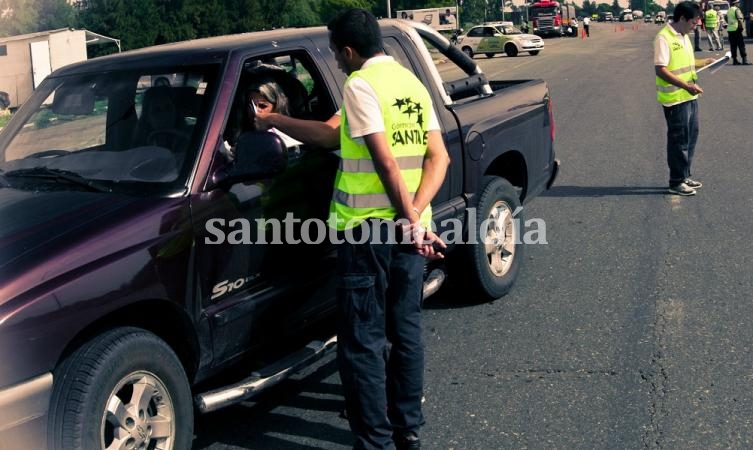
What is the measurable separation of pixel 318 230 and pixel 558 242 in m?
3.57

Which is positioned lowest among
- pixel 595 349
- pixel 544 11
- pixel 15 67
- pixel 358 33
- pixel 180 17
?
pixel 595 349

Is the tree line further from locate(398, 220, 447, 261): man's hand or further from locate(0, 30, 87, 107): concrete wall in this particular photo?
locate(398, 220, 447, 261): man's hand

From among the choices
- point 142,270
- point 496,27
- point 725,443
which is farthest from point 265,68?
point 496,27

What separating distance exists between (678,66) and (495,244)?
3.72 meters

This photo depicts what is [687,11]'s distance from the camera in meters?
8.48

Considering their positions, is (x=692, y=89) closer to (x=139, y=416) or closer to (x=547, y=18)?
(x=139, y=416)

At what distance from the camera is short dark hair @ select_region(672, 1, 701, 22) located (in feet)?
27.8

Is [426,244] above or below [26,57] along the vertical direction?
below

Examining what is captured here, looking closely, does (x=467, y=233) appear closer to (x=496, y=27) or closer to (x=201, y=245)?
(x=201, y=245)

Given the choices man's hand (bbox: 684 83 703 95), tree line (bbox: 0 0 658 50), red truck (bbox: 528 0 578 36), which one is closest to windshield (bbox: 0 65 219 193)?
man's hand (bbox: 684 83 703 95)

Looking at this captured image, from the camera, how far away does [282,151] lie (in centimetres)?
388

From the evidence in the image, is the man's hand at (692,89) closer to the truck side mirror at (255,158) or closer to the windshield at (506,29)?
the truck side mirror at (255,158)

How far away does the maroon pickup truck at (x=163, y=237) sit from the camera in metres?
3.10

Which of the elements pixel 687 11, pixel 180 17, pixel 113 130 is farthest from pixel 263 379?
pixel 180 17
